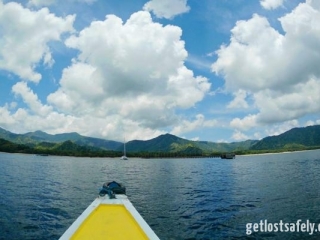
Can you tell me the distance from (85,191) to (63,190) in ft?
13.8

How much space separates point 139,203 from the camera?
35.9 metres

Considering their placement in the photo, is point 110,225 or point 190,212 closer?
point 110,225

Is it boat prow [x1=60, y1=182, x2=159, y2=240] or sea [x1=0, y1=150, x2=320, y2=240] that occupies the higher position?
boat prow [x1=60, y1=182, x2=159, y2=240]

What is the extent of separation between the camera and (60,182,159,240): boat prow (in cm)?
1122

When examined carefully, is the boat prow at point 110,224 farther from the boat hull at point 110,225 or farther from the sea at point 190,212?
the sea at point 190,212

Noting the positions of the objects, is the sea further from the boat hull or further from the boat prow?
the boat hull

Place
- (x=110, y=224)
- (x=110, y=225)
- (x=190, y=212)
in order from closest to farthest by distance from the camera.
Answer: (x=110, y=225)
(x=110, y=224)
(x=190, y=212)

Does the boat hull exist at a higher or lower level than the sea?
higher

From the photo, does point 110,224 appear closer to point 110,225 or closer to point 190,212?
point 110,225

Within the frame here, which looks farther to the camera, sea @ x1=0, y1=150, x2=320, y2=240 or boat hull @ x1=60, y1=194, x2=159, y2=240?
sea @ x1=0, y1=150, x2=320, y2=240

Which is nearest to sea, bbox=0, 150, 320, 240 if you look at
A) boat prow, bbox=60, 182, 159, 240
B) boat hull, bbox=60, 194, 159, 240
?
boat prow, bbox=60, 182, 159, 240

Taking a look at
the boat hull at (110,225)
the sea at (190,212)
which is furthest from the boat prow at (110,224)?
the sea at (190,212)

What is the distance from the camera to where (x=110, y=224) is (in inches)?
484

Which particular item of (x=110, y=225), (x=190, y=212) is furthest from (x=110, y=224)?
(x=190, y=212)
